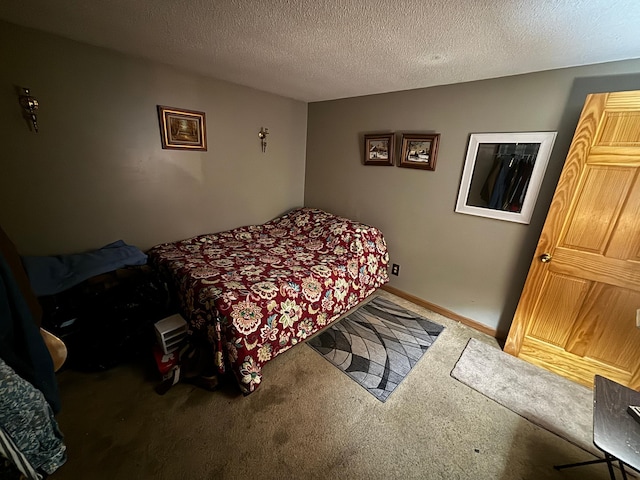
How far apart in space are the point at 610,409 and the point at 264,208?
307cm

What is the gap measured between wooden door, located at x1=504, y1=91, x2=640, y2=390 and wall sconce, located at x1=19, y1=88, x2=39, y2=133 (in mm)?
3550

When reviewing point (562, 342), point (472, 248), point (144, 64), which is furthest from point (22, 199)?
point (562, 342)

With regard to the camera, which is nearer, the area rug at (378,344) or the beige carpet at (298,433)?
the beige carpet at (298,433)

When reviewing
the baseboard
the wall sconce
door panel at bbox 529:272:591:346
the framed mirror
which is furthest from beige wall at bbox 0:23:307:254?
door panel at bbox 529:272:591:346

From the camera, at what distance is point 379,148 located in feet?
8.68

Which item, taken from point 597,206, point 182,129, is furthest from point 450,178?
point 182,129

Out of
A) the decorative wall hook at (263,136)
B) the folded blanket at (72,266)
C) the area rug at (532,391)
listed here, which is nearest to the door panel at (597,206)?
the area rug at (532,391)

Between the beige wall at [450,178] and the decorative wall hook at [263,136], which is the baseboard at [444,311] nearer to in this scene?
the beige wall at [450,178]

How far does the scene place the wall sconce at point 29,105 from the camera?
1623mm

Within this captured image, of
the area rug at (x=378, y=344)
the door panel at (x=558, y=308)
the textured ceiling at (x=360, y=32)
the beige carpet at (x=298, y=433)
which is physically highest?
the textured ceiling at (x=360, y=32)

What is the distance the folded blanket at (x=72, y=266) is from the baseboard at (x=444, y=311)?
2.48 metres

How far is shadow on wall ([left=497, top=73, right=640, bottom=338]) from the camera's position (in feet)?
5.13

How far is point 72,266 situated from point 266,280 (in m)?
1.37

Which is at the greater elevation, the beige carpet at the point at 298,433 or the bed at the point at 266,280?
the bed at the point at 266,280
